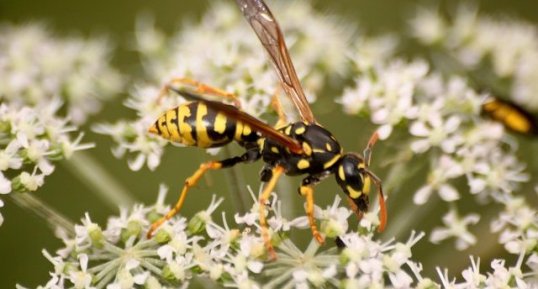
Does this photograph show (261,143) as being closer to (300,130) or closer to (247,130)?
(247,130)

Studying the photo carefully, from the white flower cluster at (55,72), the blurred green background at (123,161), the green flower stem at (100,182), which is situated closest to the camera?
the green flower stem at (100,182)

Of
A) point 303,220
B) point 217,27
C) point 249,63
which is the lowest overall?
point 303,220

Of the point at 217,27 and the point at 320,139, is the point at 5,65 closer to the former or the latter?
the point at 217,27

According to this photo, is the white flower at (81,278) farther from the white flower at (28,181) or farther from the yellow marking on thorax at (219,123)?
the yellow marking on thorax at (219,123)

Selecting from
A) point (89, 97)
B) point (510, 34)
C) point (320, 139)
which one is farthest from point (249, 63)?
point (510, 34)

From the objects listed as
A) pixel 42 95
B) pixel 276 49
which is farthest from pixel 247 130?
pixel 42 95

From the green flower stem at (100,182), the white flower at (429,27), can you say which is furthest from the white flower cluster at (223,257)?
the white flower at (429,27)
